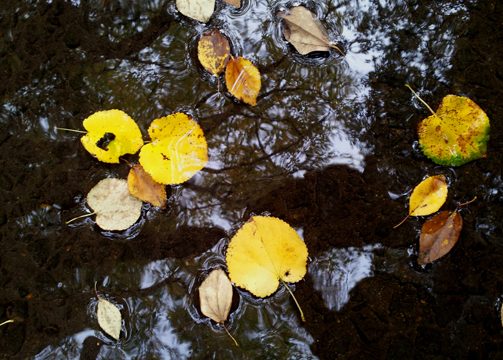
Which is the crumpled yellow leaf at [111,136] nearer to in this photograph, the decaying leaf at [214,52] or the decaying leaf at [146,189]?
the decaying leaf at [146,189]

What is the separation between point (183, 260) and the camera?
1725 mm

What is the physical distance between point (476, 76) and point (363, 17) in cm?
54

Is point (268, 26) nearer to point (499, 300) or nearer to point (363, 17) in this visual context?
point (363, 17)

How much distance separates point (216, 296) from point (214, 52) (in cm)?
100

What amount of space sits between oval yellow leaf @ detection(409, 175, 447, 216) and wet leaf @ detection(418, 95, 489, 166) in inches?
4.0

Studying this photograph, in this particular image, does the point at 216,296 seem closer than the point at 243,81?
Yes

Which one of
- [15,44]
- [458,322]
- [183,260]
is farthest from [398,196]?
[15,44]

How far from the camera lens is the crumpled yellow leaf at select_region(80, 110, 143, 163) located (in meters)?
1.75

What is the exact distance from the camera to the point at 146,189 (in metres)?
1.72

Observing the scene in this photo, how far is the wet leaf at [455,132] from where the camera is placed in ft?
5.64

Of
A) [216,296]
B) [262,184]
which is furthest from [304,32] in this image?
[216,296]

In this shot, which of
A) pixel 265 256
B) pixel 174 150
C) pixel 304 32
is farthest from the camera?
pixel 304 32

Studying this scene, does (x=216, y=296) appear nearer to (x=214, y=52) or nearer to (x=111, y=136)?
(x=111, y=136)

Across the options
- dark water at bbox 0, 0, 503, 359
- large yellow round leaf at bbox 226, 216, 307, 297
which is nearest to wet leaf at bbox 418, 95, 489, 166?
dark water at bbox 0, 0, 503, 359
